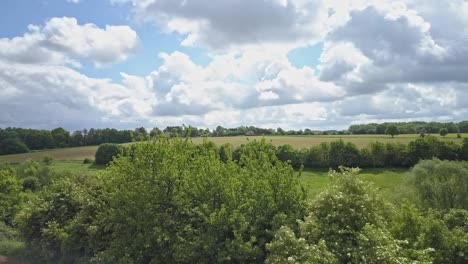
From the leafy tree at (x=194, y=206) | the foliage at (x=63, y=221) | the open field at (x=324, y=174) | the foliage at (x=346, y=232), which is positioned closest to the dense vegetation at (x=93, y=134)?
the open field at (x=324, y=174)

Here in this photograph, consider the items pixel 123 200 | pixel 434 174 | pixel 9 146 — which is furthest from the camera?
pixel 9 146

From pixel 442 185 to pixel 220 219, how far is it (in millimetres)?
36673

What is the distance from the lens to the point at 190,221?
20.7m

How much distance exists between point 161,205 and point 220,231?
3.91 m

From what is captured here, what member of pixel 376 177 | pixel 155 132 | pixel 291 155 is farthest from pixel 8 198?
pixel 376 177

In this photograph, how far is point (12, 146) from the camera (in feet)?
323

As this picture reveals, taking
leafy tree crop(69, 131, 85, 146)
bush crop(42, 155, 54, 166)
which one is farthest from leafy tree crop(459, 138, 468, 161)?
leafy tree crop(69, 131, 85, 146)

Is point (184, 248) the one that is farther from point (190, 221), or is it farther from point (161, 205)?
point (161, 205)

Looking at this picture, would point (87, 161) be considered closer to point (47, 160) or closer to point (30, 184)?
point (47, 160)

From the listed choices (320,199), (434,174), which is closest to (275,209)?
(320,199)

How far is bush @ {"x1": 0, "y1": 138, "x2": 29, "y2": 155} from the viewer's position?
98.1 m

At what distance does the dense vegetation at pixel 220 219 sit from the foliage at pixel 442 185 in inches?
781

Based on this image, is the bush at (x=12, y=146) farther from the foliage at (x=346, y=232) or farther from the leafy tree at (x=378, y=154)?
the foliage at (x=346, y=232)

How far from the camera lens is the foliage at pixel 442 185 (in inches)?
1836
